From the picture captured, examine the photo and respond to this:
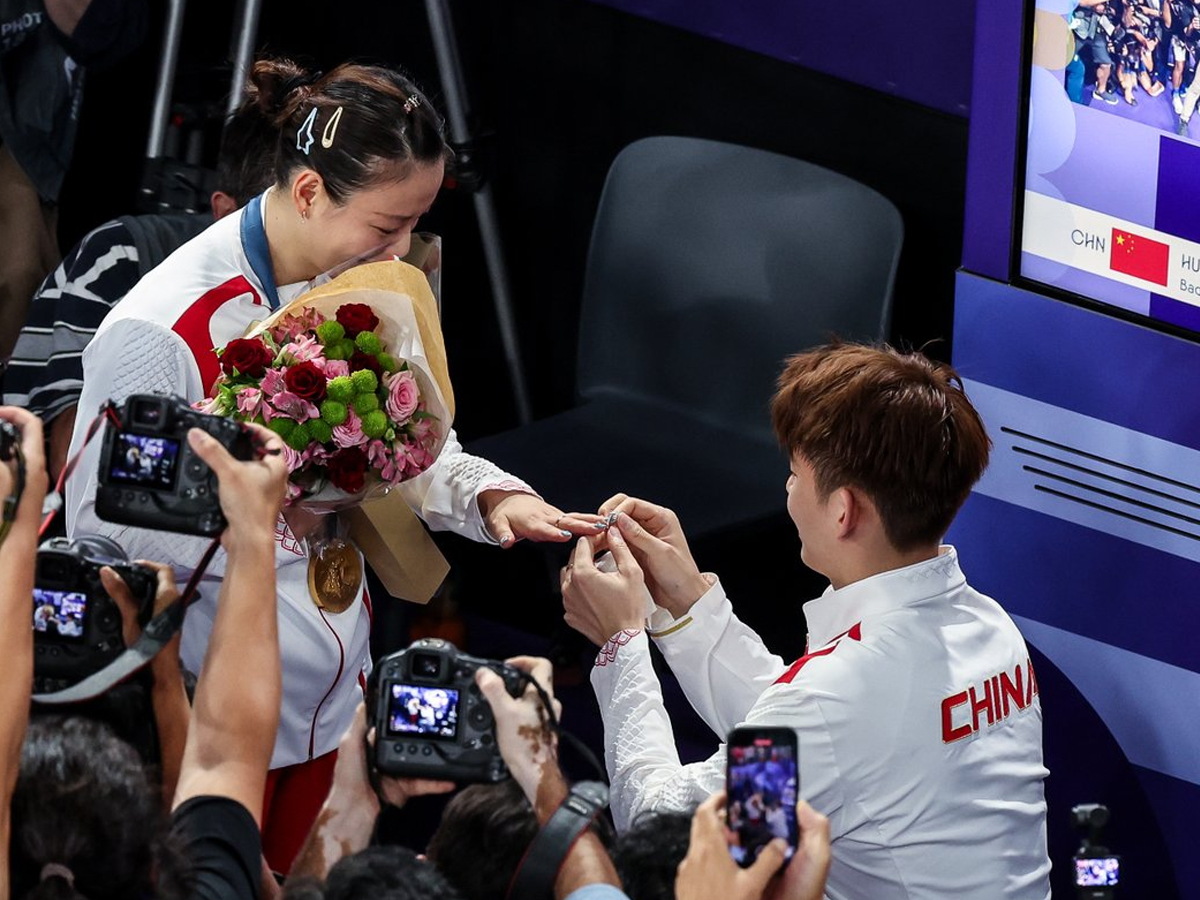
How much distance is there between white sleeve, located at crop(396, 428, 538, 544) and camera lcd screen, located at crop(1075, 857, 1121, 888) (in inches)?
41.8

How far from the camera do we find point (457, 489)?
3143 millimetres

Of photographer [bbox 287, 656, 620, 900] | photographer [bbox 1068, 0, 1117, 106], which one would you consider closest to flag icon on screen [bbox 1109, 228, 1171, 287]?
photographer [bbox 1068, 0, 1117, 106]

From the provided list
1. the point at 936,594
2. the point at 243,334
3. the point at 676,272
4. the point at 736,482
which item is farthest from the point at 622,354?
the point at 936,594

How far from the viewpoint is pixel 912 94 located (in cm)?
436

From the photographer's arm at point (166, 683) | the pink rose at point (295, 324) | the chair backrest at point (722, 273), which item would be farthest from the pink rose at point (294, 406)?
the chair backrest at point (722, 273)

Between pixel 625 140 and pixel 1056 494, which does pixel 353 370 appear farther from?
pixel 625 140

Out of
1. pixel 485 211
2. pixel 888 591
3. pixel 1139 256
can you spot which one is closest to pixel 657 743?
pixel 888 591

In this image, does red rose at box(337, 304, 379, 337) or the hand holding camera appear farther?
red rose at box(337, 304, 379, 337)

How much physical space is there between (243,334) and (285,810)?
714mm

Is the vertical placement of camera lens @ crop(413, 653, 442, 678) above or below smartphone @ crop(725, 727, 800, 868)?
above

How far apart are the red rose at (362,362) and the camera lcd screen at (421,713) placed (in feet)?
2.51

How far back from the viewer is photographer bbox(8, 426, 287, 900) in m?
1.85

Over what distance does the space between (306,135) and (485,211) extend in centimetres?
205

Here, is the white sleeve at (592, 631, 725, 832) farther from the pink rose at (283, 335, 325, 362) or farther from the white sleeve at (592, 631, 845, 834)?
the pink rose at (283, 335, 325, 362)
